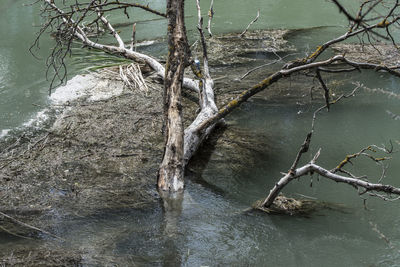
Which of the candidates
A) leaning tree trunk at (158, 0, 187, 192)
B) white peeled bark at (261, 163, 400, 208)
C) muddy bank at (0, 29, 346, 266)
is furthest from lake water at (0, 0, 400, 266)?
white peeled bark at (261, 163, 400, 208)

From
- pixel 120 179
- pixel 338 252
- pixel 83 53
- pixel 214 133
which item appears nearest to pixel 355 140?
pixel 214 133

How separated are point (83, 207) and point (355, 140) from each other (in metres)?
3.34

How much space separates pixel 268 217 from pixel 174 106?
4.93 feet

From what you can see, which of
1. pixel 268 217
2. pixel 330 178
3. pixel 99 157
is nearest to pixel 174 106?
pixel 99 157

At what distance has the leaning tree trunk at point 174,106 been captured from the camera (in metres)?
4.32

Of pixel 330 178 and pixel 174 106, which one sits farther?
pixel 174 106

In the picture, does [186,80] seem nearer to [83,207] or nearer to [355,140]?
[355,140]

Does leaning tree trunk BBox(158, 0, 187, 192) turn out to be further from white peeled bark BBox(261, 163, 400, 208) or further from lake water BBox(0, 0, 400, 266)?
white peeled bark BBox(261, 163, 400, 208)

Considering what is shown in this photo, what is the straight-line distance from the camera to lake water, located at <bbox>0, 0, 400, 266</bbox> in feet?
11.6

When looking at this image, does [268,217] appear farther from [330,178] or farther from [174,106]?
[174,106]

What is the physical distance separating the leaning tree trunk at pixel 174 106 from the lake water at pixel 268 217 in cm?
24

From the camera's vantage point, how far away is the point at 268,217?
3982 millimetres

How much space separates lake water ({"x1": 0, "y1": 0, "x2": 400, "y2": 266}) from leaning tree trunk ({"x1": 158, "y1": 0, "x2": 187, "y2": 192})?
24 centimetres

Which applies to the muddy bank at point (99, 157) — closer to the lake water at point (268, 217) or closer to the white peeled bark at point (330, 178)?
the lake water at point (268, 217)
